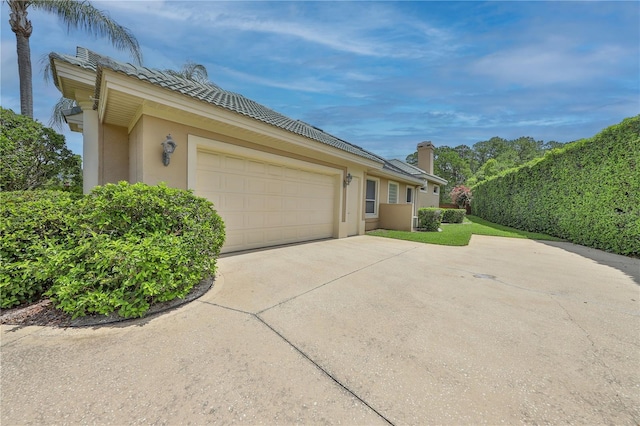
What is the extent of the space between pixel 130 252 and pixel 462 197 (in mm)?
28296

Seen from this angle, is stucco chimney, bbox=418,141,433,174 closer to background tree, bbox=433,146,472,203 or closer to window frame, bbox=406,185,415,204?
window frame, bbox=406,185,415,204

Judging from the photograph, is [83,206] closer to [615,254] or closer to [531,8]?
[531,8]

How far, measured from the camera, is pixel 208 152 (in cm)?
573

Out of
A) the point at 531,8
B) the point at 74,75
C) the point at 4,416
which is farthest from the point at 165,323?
the point at 531,8

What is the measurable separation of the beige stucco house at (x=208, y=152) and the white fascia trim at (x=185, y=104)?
0.02m

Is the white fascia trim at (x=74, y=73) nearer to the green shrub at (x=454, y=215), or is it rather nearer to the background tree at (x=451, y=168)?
the green shrub at (x=454, y=215)

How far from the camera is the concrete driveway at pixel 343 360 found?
1.66m

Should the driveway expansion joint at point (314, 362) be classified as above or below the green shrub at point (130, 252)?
below

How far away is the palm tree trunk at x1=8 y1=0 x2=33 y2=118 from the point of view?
8.25m

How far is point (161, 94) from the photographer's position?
14.5ft

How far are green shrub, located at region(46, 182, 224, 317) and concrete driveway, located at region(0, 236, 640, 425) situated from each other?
299mm

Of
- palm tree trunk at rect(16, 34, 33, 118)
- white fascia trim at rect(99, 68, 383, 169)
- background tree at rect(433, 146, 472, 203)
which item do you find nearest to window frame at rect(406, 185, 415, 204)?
white fascia trim at rect(99, 68, 383, 169)

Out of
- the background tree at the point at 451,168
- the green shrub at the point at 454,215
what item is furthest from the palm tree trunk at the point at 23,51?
the background tree at the point at 451,168

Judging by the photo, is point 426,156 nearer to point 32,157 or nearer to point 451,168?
point 451,168
